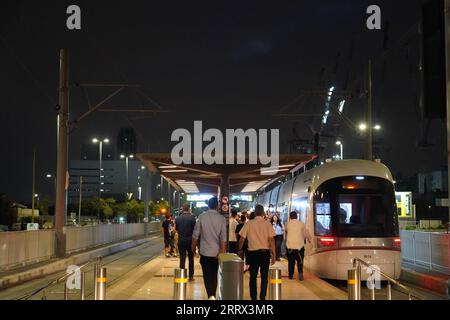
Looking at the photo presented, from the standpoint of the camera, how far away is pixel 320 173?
56.2 feet

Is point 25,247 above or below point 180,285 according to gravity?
below

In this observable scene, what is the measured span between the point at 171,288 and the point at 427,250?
893 cm

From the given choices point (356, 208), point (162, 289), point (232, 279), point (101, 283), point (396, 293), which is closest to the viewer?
point (232, 279)

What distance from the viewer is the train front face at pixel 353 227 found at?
15.5 m

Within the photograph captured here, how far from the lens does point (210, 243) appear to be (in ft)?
34.5

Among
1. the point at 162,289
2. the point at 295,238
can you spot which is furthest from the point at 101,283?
the point at 295,238

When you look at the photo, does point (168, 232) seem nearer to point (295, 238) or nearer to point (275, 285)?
point (295, 238)

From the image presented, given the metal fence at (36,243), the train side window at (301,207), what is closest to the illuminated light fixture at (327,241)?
the train side window at (301,207)

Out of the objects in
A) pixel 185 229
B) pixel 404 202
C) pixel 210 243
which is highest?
pixel 404 202

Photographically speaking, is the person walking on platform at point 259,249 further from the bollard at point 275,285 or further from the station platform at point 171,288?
the bollard at point 275,285

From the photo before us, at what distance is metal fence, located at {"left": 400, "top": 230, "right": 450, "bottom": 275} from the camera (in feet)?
56.5

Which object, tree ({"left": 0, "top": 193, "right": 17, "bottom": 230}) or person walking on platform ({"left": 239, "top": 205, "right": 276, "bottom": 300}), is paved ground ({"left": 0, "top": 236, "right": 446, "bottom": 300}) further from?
tree ({"left": 0, "top": 193, "right": 17, "bottom": 230})

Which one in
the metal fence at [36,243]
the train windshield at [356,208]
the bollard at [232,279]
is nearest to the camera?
the bollard at [232,279]
